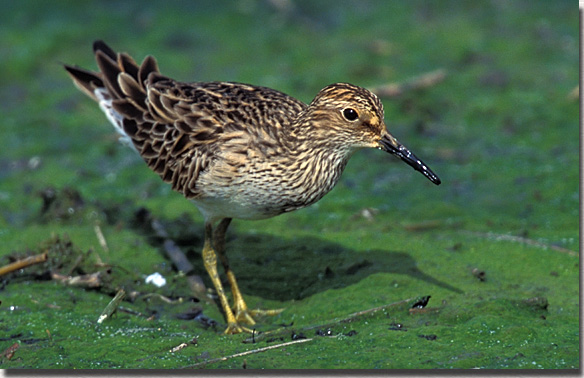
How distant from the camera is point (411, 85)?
12758 mm

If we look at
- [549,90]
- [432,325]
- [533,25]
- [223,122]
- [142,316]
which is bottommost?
[142,316]

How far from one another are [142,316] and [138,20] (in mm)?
8920

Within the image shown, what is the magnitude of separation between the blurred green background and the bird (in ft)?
3.24

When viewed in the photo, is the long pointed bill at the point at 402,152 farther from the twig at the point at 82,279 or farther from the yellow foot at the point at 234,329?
the twig at the point at 82,279

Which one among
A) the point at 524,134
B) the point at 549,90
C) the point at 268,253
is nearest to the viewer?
the point at 268,253

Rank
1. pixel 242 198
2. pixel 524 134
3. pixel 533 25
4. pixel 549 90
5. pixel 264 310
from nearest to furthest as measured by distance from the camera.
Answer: pixel 242 198
pixel 264 310
pixel 524 134
pixel 549 90
pixel 533 25

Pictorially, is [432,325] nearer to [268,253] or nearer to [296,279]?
[296,279]

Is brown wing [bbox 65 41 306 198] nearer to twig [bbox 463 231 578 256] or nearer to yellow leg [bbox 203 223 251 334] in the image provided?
yellow leg [bbox 203 223 251 334]

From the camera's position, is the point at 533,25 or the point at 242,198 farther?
the point at 533,25

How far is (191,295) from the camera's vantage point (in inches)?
313

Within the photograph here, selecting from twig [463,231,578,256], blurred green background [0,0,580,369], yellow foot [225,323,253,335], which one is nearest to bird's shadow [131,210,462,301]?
blurred green background [0,0,580,369]

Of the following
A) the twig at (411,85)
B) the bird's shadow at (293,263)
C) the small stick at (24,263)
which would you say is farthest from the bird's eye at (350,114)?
the twig at (411,85)

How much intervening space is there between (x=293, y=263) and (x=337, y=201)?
1774mm

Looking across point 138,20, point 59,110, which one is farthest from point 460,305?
point 138,20
